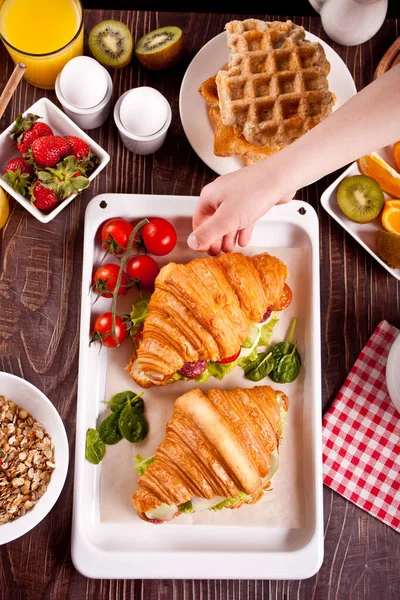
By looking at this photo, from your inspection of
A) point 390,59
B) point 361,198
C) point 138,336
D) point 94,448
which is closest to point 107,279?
point 138,336

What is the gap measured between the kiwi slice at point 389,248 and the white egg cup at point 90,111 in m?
0.97

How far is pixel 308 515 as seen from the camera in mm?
1888

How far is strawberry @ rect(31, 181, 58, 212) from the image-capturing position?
1786mm

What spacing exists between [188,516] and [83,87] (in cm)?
136

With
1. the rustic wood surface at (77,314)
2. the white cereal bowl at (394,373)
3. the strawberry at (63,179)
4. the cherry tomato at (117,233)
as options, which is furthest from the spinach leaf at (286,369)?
the strawberry at (63,179)

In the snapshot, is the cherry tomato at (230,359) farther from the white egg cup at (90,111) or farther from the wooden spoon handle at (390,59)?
the wooden spoon handle at (390,59)

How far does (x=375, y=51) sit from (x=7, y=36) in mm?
1230

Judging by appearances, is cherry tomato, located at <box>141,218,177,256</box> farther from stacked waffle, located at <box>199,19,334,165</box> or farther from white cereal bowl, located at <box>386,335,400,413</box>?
white cereal bowl, located at <box>386,335,400,413</box>

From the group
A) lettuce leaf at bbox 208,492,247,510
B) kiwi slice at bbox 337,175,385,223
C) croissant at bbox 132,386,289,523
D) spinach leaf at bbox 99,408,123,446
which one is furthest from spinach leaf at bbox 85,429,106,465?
kiwi slice at bbox 337,175,385,223

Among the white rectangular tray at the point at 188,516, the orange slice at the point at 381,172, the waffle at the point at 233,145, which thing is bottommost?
the white rectangular tray at the point at 188,516

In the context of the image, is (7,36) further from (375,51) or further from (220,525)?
(220,525)

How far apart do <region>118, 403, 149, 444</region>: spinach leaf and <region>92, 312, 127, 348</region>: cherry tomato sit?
0.67ft

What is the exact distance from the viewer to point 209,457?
1.77m

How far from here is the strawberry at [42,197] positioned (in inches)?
70.3
